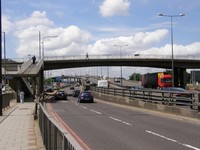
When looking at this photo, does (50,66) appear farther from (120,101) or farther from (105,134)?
(105,134)

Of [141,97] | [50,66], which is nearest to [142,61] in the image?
[50,66]

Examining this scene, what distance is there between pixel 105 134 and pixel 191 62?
241 ft

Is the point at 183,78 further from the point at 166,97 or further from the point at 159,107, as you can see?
the point at 166,97

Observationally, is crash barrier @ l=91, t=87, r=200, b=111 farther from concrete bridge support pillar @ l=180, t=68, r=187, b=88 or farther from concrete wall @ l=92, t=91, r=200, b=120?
concrete bridge support pillar @ l=180, t=68, r=187, b=88

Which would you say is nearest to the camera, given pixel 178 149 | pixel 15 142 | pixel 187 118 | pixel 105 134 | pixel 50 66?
pixel 178 149

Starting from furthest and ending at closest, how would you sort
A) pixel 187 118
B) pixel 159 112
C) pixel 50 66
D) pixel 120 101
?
1. pixel 50 66
2. pixel 120 101
3. pixel 159 112
4. pixel 187 118

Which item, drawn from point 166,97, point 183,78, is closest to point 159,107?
point 166,97

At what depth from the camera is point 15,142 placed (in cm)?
1266

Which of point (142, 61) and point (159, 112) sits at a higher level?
point (142, 61)

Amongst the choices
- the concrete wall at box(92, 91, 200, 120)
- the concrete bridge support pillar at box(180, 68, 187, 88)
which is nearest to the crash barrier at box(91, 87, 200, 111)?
the concrete wall at box(92, 91, 200, 120)

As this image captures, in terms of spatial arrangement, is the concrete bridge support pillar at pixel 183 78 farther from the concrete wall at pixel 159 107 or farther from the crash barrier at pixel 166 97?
the concrete wall at pixel 159 107

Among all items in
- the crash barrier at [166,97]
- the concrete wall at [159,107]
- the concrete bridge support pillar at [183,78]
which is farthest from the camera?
the concrete bridge support pillar at [183,78]

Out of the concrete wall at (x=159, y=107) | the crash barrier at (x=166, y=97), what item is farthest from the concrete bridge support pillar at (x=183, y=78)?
the concrete wall at (x=159, y=107)

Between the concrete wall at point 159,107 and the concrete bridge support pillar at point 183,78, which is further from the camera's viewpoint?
the concrete bridge support pillar at point 183,78
